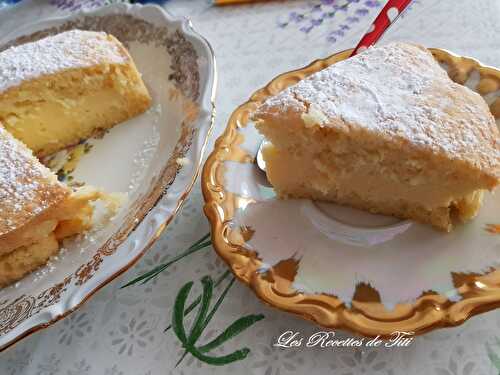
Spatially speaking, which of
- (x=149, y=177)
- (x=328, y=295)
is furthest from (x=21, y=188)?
(x=328, y=295)

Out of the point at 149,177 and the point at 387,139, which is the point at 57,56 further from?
the point at 387,139

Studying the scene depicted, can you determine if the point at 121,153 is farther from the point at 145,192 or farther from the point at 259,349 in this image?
the point at 259,349

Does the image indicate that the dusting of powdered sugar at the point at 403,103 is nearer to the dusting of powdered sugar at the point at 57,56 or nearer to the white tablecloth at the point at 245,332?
the white tablecloth at the point at 245,332

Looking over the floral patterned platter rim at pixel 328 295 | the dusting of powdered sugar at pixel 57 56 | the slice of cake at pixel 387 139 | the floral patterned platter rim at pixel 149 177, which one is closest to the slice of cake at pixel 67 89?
the dusting of powdered sugar at pixel 57 56

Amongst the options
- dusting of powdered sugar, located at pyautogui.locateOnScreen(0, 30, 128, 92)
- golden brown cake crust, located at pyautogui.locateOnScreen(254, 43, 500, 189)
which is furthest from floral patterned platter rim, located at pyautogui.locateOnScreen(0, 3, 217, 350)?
golden brown cake crust, located at pyautogui.locateOnScreen(254, 43, 500, 189)

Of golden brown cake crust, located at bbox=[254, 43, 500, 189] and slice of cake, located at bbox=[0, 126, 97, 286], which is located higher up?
golden brown cake crust, located at bbox=[254, 43, 500, 189]

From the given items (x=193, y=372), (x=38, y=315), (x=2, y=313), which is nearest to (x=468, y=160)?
(x=193, y=372)

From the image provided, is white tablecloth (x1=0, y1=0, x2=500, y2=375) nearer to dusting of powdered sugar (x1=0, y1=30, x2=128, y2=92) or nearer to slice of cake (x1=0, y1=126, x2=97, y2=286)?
slice of cake (x1=0, y1=126, x2=97, y2=286)
